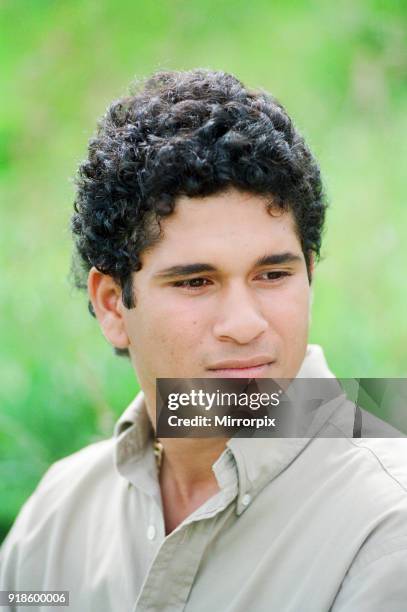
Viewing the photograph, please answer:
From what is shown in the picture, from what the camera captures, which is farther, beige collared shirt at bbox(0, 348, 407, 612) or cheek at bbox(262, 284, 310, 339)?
cheek at bbox(262, 284, 310, 339)

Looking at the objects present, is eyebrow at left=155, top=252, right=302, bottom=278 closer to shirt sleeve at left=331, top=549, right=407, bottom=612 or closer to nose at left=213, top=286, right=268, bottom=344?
nose at left=213, top=286, right=268, bottom=344

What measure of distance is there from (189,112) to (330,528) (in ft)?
2.65

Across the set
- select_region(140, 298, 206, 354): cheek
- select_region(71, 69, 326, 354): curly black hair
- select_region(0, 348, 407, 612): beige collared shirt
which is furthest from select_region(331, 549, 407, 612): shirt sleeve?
select_region(71, 69, 326, 354): curly black hair

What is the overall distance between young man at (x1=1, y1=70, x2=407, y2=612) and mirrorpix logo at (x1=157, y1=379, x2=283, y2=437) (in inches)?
1.1

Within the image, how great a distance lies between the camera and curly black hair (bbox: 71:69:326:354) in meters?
1.43

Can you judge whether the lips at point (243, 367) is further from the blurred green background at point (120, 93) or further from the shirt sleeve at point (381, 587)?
the blurred green background at point (120, 93)

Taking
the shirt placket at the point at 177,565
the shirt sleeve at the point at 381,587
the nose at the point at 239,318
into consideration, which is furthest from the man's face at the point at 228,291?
the shirt sleeve at the point at 381,587

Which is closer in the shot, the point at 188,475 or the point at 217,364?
the point at 217,364

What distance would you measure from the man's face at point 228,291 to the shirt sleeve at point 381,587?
0.39m

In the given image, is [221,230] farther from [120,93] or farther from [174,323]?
[120,93]

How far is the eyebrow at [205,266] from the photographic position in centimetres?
139

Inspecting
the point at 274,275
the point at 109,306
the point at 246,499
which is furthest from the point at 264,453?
the point at 109,306

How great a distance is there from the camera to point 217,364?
4.58 ft

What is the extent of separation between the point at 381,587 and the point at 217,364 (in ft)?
1.53
